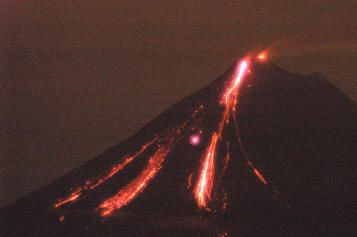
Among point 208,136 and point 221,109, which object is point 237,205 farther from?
point 221,109

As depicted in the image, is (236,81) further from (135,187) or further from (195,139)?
(135,187)

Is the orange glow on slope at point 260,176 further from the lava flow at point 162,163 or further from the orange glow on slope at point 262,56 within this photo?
the orange glow on slope at point 262,56

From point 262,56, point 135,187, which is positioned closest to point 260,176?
point 135,187

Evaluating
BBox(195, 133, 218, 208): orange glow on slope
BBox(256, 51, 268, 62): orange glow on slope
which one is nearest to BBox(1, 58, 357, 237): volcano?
BBox(195, 133, 218, 208): orange glow on slope

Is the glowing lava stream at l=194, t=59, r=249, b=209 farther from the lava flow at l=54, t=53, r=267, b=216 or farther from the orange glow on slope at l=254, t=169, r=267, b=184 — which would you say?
the orange glow on slope at l=254, t=169, r=267, b=184

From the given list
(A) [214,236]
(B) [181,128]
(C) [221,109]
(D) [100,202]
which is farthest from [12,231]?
(C) [221,109]
